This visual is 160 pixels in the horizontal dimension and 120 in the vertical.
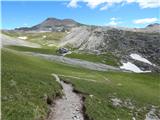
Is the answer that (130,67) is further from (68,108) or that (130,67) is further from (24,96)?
(24,96)

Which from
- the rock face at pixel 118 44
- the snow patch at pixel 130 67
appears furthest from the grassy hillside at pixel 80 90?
the rock face at pixel 118 44

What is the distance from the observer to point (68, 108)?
4197cm

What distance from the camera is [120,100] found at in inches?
2109

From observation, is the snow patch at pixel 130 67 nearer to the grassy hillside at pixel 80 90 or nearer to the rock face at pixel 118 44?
the rock face at pixel 118 44

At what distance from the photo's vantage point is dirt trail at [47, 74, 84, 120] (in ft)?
127

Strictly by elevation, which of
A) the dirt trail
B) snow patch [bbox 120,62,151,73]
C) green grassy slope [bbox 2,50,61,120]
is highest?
green grassy slope [bbox 2,50,61,120]

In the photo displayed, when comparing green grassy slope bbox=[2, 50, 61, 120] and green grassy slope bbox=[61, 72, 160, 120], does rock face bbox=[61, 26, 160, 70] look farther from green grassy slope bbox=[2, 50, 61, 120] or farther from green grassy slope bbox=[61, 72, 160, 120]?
green grassy slope bbox=[2, 50, 61, 120]

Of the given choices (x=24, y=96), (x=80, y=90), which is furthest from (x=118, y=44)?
(x=24, y=96)

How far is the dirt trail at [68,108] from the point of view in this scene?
38.6 metres

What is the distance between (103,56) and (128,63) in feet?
46.0

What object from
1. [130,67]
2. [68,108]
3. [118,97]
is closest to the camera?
[68,108]

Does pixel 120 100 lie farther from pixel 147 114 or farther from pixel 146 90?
pixel 146 90

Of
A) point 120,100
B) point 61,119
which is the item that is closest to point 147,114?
point 120,100

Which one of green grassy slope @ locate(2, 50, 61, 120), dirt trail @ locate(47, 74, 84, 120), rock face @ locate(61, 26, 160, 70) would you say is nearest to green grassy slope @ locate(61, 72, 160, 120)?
dirt trail @ locate(47, 74, 84, 120)
